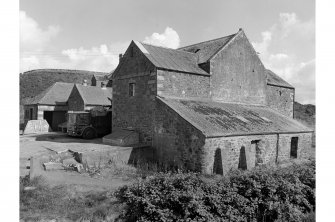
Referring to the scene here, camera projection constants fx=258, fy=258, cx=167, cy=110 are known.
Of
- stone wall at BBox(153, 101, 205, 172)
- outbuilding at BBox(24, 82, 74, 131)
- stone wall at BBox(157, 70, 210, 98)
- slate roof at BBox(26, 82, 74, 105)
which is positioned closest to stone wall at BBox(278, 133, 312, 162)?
stone wall at BBox(157, 70, 210, 98)

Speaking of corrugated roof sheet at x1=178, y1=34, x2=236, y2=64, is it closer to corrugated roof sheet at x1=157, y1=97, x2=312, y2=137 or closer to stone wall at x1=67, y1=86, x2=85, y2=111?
corrugated roof sheet at x1=157, y1=97, x2=312, y2=137

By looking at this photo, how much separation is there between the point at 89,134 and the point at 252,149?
41.0ft

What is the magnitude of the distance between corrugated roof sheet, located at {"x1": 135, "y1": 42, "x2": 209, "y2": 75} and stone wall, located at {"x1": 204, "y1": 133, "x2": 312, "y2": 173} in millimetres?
5971

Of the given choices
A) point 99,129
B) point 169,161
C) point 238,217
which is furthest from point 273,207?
point 99,129

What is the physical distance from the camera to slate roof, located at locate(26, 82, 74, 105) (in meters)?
29.3

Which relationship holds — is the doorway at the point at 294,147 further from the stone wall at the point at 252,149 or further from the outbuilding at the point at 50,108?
the outbuilding at the point at 50,108

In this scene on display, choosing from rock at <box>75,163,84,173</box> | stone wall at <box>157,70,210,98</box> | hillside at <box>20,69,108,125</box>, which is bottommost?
rock at <box>75,163,84,173</box>

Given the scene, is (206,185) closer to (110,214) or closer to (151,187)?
(151,187)

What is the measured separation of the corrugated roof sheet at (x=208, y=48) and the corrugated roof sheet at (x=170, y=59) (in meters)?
0.67

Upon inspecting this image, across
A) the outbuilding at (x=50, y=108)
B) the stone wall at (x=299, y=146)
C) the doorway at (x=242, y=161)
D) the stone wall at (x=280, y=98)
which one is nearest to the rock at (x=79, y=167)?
the doorway at (x=242, y=161)

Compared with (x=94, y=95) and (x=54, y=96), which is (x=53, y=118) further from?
(x=94, y=95)

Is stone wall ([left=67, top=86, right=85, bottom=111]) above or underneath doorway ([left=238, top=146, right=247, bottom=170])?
above

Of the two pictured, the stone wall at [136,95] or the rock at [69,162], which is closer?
the rock at [69,162]

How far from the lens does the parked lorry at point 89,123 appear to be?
2073 centimetres
